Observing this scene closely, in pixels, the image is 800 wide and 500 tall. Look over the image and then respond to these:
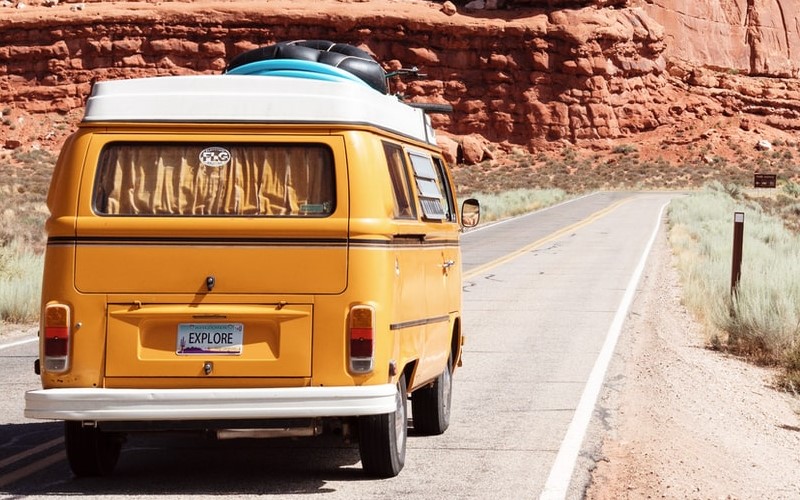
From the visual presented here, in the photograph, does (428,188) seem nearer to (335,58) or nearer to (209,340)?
(335,58)

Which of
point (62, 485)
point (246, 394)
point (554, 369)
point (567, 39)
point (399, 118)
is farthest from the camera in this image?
point (567, 39)

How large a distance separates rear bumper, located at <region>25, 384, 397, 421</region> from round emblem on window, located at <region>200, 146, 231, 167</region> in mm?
1358

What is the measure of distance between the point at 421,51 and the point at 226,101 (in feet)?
275

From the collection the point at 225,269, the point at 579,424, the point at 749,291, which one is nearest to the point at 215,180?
the point at 225,269

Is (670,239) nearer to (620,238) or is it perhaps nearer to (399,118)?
(620,238)

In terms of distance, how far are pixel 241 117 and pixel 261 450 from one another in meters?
2.50

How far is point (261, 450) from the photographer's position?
28.2 feet

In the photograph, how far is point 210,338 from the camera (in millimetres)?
7043

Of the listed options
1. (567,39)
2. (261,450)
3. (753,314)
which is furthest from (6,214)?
(567,39)

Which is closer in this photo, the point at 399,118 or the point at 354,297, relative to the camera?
the point at 354,297

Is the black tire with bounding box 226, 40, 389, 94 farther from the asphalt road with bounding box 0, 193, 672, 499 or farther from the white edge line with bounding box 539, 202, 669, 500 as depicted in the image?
the white edge line with bounding box 539, 202, 669, 500

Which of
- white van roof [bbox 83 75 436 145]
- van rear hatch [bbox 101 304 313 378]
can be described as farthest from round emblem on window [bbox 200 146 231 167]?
van rear hatch [bbox 101 304 313 378]

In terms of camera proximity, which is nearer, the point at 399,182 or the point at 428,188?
the point at 399,182

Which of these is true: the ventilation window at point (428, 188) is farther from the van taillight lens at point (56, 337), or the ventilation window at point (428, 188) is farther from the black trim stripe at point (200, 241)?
the van taillight lens at point (56, 337)
